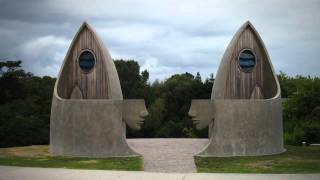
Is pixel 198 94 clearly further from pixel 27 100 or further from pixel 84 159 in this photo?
pixel 84 159

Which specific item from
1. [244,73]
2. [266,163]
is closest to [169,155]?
[266,163]

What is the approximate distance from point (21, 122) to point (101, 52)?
48.0 ft

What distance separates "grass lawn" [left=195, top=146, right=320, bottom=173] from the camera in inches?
671

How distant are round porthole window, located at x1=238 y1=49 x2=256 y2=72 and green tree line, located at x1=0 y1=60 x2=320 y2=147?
7435mm

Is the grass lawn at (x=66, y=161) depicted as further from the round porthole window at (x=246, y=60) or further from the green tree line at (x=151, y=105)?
the green tree line at (x=151, y=105)

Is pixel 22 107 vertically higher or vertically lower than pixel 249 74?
lower

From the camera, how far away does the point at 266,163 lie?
1905cm

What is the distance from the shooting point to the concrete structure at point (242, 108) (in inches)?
846

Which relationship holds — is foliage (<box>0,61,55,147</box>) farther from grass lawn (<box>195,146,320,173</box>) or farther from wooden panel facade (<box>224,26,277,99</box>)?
grass lawn (<box>195,146,320,173</box>)

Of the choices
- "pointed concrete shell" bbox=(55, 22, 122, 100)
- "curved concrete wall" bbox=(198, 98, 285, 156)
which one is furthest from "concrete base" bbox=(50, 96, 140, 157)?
"curved concrete wall" bbox=(198, 98, 285, 156)

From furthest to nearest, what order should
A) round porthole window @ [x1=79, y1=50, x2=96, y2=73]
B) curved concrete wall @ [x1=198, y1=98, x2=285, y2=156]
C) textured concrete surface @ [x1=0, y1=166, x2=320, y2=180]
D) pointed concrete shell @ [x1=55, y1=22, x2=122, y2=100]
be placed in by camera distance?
round porthole window @ [x1=79, y1=50, x2=96, y2=73] < pointed concrete shell @ [x1=55, y1=22, x2=122, y2=100] < curved concrete wall @ [x1=198, y1=98, x2=285, y2=156] < textured concrete surface @ [x1=0, y1=166, x2=320, y2=180]

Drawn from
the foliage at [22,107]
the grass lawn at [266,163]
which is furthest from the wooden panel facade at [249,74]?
the foliage at [22,107]

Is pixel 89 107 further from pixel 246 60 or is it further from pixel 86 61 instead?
pixel 246 60

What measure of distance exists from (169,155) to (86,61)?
6.70 m
